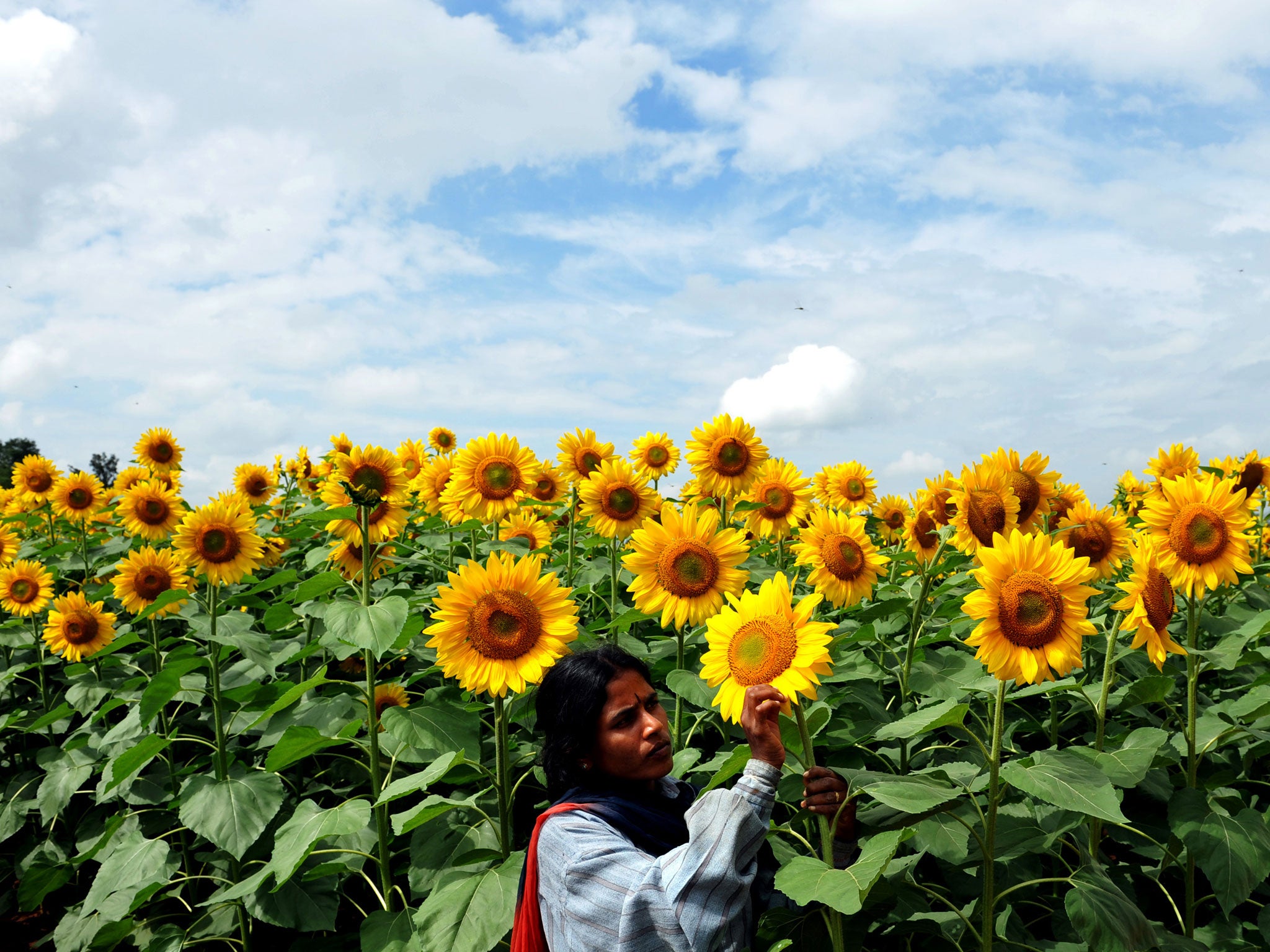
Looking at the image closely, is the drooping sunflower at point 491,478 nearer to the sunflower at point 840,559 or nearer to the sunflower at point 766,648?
the sunflower at point 840,559

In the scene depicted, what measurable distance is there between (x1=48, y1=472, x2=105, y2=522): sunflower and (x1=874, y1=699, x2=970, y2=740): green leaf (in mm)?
7817

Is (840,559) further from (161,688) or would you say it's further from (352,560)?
(161,688)

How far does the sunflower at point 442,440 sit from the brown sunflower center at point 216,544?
474 centimetres

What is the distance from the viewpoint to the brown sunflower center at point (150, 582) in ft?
18.6

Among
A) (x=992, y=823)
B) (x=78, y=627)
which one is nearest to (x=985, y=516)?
(x=992, y=823)

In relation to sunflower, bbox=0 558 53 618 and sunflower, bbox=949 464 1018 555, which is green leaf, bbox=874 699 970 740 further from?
sunflower, bbox=0 558 53 618

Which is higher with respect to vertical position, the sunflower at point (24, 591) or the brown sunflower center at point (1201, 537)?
the brown sunflower center at point (1201, 537)

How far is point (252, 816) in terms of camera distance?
4055 millimetres

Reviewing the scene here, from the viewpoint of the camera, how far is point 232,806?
4.08m

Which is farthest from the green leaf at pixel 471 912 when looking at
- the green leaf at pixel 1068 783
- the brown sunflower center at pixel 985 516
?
the brown sunflower center at pixel 985 516

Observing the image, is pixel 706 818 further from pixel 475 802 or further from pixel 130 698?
pixel 130 698

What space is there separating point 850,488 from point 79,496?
6493 millimetres

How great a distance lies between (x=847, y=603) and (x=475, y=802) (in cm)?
211

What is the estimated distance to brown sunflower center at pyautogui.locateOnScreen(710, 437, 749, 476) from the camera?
569cm
